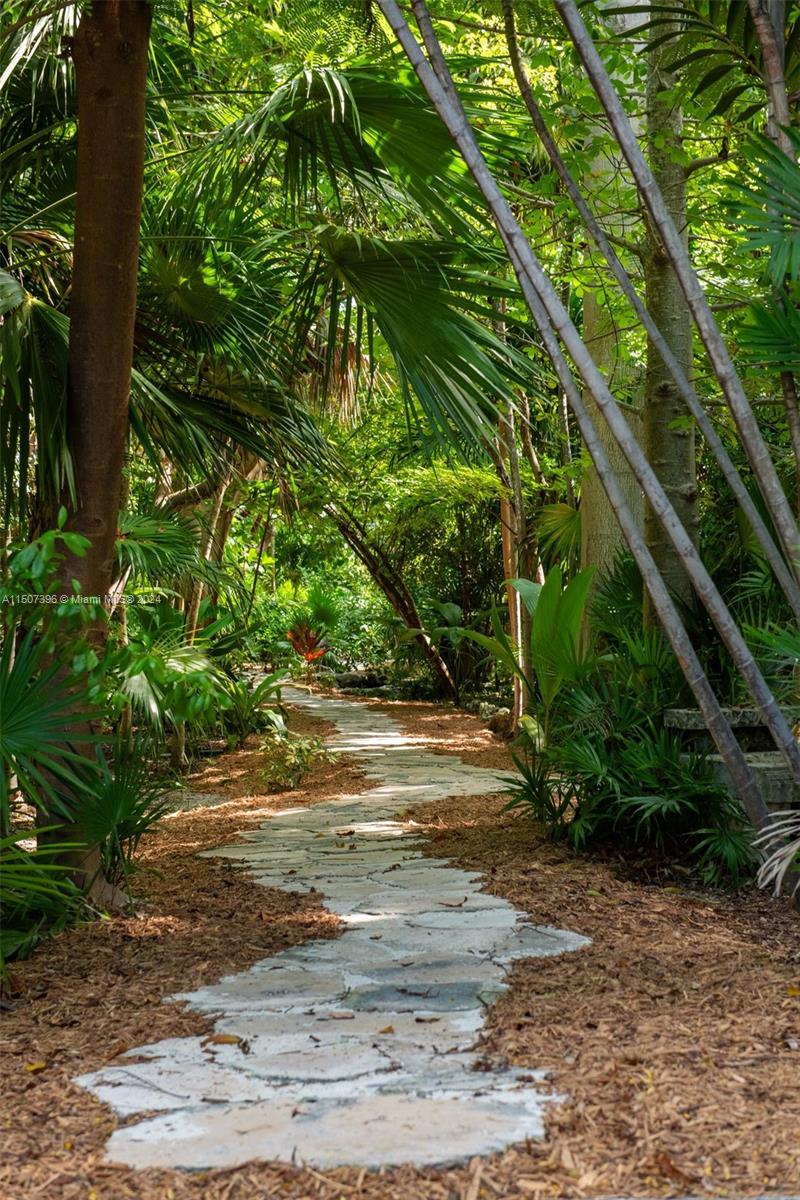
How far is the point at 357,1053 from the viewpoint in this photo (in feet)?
9.25

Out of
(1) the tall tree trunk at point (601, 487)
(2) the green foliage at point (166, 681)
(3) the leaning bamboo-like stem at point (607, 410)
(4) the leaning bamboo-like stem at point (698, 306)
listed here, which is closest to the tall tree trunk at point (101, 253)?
(2) the green foliage at point (166, 681)

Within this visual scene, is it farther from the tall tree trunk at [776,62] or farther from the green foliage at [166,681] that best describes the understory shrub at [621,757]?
the green foliage at [166,681]

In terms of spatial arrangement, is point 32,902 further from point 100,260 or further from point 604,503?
point 604,503

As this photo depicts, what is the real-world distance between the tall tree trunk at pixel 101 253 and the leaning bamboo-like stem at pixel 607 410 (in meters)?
1.16

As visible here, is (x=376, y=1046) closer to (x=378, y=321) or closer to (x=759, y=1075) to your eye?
(x=759, y=1075)

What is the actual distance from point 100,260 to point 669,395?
2.65 metres

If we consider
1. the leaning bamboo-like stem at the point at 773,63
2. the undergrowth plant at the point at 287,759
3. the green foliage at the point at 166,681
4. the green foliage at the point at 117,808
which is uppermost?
the leaning bamboo-like stem at the point at 773,63

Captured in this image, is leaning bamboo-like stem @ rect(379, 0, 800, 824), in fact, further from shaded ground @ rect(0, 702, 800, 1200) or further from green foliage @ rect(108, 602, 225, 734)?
green foliage @ rect(108, 602, 225, 734)

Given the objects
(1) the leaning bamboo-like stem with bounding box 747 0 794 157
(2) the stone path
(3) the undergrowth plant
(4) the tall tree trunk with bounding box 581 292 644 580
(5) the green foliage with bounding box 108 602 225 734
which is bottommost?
(3) the undergrowth plant

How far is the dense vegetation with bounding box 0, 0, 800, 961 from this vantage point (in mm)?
3836

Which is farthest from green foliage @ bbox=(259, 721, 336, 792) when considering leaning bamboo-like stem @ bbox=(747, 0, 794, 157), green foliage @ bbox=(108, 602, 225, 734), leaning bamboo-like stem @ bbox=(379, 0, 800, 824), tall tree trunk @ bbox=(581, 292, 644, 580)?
leaning bamboo-like stem @ bbox=(747, 0, 794, 157)

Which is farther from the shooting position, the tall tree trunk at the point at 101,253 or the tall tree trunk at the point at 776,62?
the tall tree trunk at the point at 101,253

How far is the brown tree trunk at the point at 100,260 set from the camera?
425 centimetres

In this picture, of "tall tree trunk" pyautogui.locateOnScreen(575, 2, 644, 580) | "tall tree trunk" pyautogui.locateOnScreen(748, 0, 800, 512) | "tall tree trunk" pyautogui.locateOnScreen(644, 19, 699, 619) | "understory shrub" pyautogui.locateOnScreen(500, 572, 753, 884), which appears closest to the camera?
"tall tree trunk" pyautogui.locateOnScreen(748, 0, 800, 512)
